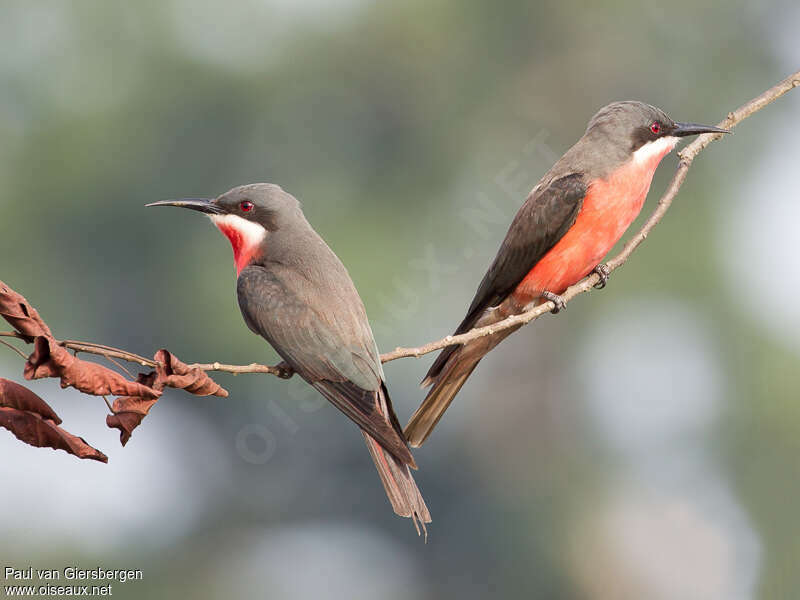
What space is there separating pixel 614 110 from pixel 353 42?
2688 cm

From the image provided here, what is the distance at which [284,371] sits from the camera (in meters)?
3.12

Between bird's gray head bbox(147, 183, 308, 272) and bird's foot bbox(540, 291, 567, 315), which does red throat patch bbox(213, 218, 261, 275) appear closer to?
bird's gray head bbox(147, 183, 308, 272)

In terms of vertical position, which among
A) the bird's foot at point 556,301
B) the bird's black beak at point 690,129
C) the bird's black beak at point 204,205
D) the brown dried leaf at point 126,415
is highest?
the bird's black beak at point 690,129

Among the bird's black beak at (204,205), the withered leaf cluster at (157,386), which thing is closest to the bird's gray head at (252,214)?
the bird's black beak at (204,205)

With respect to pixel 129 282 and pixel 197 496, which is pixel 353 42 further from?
pixel 197 496

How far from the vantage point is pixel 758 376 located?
714 inches

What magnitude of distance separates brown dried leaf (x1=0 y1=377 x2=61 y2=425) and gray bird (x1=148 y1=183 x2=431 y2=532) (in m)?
0.94

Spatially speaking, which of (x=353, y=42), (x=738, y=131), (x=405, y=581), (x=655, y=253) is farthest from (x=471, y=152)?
(x=405, y=581)

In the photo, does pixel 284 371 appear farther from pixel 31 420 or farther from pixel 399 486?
pixel 31 420

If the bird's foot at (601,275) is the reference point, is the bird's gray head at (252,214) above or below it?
below

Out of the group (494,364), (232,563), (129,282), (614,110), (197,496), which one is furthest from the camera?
(129,282)

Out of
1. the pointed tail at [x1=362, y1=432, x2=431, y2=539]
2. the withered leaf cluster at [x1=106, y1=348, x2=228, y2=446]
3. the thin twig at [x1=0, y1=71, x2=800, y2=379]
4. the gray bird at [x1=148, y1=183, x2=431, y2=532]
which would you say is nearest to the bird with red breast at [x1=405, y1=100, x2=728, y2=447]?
the thin twig at [x1=0, y1=71, x2=800, y2=379]

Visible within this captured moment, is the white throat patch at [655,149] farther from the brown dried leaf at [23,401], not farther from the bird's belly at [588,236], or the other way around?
the brown dried leaf at [23,401]

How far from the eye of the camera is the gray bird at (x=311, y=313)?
2984 millimetres
